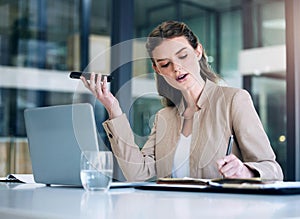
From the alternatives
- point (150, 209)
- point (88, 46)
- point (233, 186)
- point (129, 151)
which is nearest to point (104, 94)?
point (129, 151)

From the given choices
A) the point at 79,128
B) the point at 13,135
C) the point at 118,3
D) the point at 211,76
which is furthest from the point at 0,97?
the point at 79,128

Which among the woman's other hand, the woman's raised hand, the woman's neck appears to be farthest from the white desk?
the woman's neck

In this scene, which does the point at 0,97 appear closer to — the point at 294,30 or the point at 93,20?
the point at 93,20

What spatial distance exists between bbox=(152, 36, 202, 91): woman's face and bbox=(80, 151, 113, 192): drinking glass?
0.66 m

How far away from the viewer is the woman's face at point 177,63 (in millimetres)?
1744

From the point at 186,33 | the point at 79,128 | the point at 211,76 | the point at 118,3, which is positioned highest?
the point at 118,3

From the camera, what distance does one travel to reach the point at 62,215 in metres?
0.64

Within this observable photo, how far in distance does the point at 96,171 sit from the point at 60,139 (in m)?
0.19

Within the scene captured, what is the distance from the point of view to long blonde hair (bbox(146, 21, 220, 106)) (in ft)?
6.10

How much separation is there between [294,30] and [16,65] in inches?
160

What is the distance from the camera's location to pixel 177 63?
1.72 metres

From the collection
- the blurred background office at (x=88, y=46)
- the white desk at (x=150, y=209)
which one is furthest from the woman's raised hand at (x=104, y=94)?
the blurred background office at (x=88, y=46)

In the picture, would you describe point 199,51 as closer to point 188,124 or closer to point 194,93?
point 194,93

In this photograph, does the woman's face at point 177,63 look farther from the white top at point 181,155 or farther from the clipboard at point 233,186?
the clipboard at point 233,186
